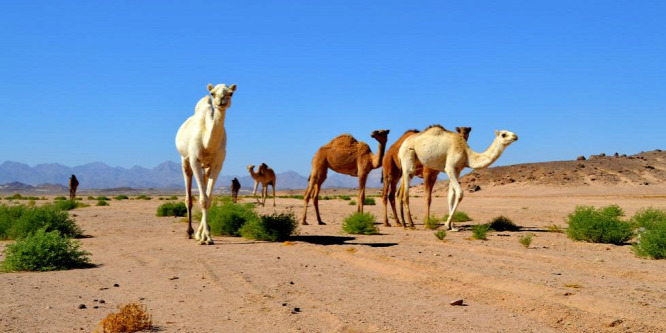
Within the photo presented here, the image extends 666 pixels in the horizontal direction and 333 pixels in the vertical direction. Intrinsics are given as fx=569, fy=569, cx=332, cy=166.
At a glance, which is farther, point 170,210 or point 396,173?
point 170,210

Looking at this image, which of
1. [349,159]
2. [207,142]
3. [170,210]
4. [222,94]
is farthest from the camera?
[170,210]

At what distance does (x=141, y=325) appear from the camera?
5.27 m

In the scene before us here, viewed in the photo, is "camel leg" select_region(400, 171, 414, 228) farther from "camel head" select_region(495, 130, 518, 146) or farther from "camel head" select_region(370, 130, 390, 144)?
"camel head" select_region(495, 130, 518, 146)

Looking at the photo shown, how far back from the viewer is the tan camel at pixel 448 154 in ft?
49.8

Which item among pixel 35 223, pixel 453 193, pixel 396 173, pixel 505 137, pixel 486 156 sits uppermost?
pixel 505 137

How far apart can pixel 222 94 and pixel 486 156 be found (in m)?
7.69

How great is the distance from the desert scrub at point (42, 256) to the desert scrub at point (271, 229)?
13.7 feet

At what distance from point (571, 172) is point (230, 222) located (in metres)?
45.0

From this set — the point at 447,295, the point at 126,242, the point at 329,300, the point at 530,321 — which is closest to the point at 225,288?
the point at 329,300

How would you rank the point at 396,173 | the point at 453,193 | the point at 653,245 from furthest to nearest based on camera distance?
the point at 396,173, the point at 453,193, the point at 653,245

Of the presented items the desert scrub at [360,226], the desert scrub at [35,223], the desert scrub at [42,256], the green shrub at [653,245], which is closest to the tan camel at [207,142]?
the desert scrub at [42,256]

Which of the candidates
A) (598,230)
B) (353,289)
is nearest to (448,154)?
(598,230)

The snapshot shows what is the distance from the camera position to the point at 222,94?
432 inches

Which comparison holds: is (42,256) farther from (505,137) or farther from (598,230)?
(505,137)
